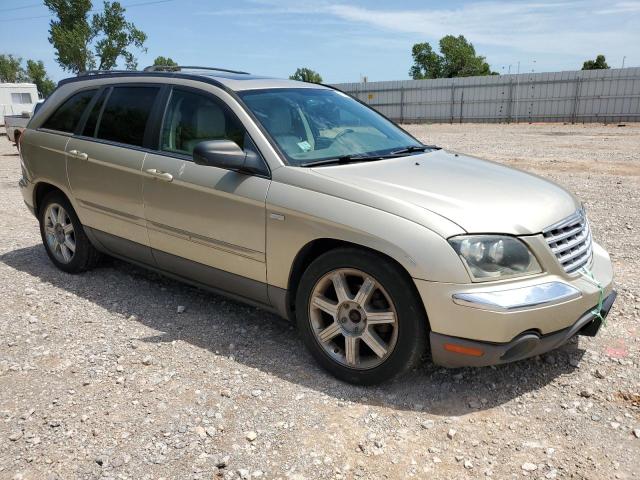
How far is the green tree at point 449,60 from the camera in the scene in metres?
64.7

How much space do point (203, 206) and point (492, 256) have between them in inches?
76.1

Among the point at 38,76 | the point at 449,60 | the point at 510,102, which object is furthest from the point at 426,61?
the point at 38,76

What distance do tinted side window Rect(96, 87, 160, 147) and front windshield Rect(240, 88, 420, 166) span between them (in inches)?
38.4

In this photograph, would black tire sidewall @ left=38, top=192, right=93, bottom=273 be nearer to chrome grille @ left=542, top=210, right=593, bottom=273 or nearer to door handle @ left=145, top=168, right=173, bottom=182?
door handle @ left=145, top=168, right=173, bottom=182

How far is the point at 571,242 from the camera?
315cm

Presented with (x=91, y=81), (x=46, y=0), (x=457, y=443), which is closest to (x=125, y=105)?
(x=91, y=81)

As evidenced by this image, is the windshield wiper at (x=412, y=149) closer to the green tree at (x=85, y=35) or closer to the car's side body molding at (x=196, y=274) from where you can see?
the car's side body molding at (x=196, y=274)

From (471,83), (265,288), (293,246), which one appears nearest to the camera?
(293,246)

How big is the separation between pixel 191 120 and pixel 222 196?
2.57ft

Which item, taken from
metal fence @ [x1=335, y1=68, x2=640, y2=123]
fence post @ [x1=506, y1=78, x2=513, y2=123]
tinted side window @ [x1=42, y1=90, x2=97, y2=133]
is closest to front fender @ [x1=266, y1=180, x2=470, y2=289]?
tinted side window @ [x1=42, y1=90, x2=97, y2=133]

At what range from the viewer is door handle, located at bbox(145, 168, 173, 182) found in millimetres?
3949

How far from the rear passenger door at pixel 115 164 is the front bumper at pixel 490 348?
2.49 metres

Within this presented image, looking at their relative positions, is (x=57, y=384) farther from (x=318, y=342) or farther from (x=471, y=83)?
(x=471, y=83)

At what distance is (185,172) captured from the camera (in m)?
3.87
